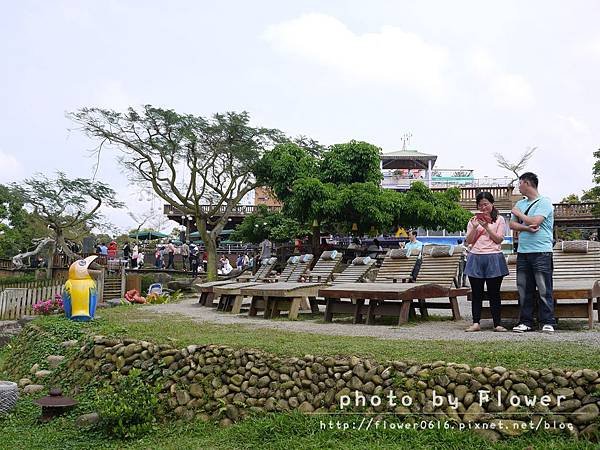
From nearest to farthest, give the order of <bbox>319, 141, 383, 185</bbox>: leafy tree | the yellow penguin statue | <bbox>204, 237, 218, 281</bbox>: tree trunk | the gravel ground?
the gravel ground → the yellow penguin statue → <bbox>319, 141, 383, 185</bbox>: leafy tree → <bbox>204, 237, 218, 281</bbox>: tree trunk

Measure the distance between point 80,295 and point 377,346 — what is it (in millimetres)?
5162

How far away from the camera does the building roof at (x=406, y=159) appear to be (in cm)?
4120

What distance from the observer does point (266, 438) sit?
15.2 feet

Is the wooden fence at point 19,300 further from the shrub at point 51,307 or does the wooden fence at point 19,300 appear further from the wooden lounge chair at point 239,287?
the wooden lounge chair at point 239,287

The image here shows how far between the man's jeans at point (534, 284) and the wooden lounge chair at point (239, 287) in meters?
4.10

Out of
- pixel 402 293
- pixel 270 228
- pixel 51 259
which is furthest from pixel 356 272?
pixel 51 259

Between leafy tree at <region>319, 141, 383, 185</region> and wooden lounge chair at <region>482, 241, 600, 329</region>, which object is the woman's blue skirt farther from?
leafy tree at <region>319, 141, 383, 185</region>

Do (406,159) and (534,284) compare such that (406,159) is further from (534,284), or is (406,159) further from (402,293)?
(534,284)

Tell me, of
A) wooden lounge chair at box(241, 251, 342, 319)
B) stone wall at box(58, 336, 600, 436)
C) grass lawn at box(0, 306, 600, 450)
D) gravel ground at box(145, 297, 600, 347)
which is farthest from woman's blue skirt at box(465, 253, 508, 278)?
wooden lounge chair at box(241, 251, 342, 319)

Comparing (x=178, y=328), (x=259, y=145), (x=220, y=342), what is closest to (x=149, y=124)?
(x=259, y=145)

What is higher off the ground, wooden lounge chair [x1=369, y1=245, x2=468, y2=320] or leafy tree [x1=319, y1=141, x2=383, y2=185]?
leafy tree [x1=319, y1=141, x2=383, y2=185]

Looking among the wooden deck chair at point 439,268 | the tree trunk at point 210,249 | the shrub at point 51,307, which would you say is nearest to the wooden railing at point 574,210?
the tree trunk at point 210,249

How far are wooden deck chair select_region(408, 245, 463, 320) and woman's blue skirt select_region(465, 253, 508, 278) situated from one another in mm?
1674

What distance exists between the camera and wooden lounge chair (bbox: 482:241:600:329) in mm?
6320
